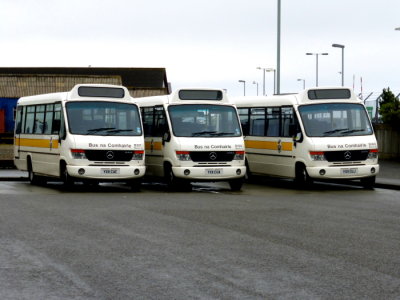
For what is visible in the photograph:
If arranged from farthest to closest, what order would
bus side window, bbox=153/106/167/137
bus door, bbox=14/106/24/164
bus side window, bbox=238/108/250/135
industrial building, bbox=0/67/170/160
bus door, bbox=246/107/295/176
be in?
industrial building, bbox=0/67/170/160 < bus door, bbox=14/106/24/164 < bus side window, bbox=238/108/250/135 < bus door, bbox=246/107/295/176 < bus side window, bbox=153/106/167/137

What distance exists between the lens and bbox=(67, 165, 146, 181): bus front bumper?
21016mm

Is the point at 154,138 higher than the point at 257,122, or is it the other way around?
the point at 257,122

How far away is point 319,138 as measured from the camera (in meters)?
22.3

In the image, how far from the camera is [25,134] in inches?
1007

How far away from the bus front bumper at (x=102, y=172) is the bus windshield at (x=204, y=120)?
1604 millimetres

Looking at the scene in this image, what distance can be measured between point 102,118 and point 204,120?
2472mm

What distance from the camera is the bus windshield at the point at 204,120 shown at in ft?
72.4

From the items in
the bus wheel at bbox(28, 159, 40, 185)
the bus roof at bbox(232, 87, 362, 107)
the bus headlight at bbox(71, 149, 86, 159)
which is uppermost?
the bus roof at bbox(232, 87, 362, 107)

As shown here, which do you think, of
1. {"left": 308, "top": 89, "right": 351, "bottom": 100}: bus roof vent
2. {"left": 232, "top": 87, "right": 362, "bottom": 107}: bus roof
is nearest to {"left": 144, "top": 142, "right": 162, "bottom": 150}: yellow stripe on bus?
{"left": 232, "top": 87, "right": 362, "bottom": 107}: bus roof

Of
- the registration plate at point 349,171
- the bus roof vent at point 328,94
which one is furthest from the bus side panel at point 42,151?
the registration plate at point 349,171

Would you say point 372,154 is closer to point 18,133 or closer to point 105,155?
point 105,155

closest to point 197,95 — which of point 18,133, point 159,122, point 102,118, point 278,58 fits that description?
point 159,122

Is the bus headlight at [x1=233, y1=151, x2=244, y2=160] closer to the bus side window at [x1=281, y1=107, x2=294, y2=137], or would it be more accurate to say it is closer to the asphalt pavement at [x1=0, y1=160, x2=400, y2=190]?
the bus side window at [x1=281, y1=107, x2=294, y2=137]

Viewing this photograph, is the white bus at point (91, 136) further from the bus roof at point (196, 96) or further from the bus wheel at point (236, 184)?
the bus wheel at point (236, 184)
